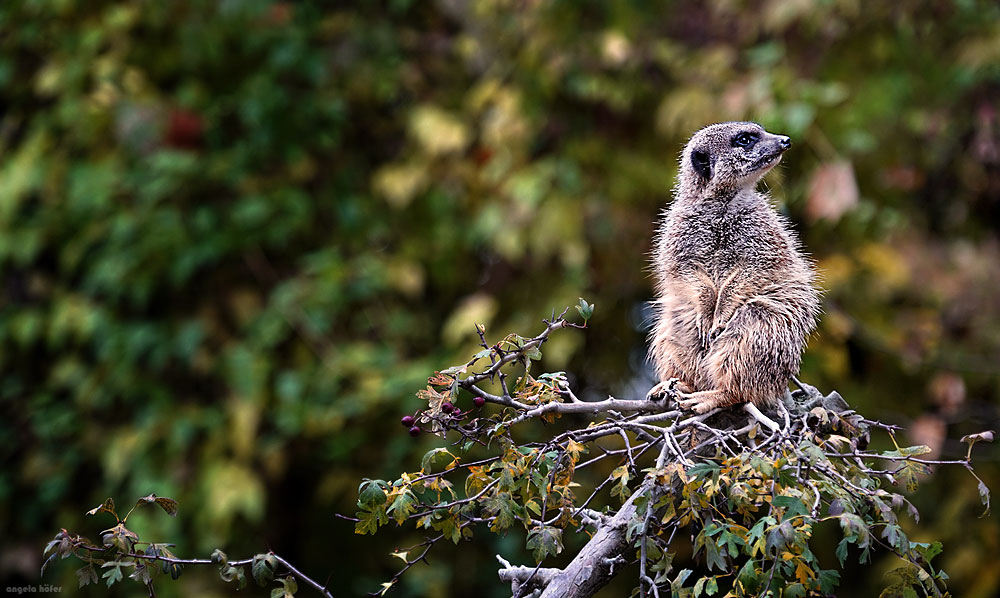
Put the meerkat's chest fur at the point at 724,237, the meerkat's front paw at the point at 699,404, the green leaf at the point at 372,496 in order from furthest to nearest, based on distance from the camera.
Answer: the meerkat's chest fur at the point at 724,237 < the meerkat's front paw at the point at 699,404 < the green leaf at the point at 372,496

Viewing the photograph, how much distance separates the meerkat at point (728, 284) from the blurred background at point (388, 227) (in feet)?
3.31

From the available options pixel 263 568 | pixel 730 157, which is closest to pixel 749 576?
pixel 263 568

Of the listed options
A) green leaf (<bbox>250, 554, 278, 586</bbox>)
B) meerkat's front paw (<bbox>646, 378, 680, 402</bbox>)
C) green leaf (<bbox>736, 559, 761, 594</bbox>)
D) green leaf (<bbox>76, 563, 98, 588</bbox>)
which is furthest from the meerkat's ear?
green leaf (<bbox>76, 563, 98, 588</bbox>)

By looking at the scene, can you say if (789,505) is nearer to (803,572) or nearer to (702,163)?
(803,572)

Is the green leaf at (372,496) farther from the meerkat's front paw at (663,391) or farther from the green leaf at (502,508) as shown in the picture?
the meerkat's front paw at (663,391)

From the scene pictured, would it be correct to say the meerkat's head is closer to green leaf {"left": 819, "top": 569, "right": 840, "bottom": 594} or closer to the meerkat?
the meerkat

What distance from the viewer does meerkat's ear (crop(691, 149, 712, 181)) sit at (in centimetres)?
189

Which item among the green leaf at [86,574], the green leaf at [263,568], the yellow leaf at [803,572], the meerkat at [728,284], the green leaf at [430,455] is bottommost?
the green leaf at [86,574]

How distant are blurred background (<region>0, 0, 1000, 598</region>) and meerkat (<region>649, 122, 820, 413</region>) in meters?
1.01

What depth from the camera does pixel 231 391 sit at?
11.7 ft

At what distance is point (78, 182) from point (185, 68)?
59cm

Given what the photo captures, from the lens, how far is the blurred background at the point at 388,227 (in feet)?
10.3

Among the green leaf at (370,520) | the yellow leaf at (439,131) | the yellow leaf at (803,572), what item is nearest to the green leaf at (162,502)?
the green leaf at (370,520)

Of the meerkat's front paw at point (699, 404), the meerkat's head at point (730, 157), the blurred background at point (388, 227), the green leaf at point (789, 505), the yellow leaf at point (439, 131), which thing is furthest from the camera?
the yellow leaf at point (439, 131)
